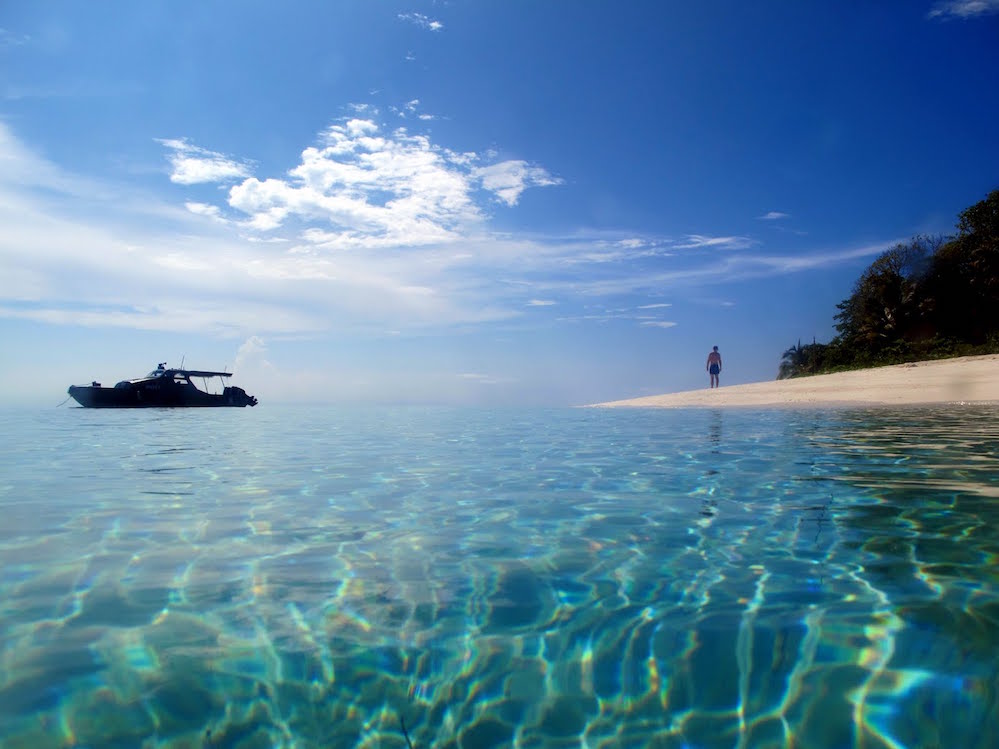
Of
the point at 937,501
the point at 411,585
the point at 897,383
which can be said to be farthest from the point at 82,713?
the point at 897,383

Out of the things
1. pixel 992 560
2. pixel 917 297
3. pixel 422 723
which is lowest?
pixel 422 723

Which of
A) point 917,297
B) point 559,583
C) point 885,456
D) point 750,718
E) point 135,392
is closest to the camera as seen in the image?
point 750,718

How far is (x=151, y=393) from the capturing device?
130 feet

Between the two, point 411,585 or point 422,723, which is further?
point 411,585

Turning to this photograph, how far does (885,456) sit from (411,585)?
6968 millimetres

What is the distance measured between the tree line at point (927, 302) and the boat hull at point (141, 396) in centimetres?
4069

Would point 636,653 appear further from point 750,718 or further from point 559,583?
point 559,583

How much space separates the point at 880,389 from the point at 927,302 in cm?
1642

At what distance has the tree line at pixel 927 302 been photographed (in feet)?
108

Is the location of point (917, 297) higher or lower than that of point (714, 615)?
higher

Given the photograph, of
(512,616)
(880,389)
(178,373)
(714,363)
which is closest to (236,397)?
(178,373)

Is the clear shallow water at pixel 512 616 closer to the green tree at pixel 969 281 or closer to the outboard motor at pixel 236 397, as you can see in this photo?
the green tree at pixel 969 281

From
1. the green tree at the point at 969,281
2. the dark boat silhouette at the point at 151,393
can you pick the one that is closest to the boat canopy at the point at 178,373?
the dark boat silhouette at the point at 151,393

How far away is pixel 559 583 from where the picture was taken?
140 inches
